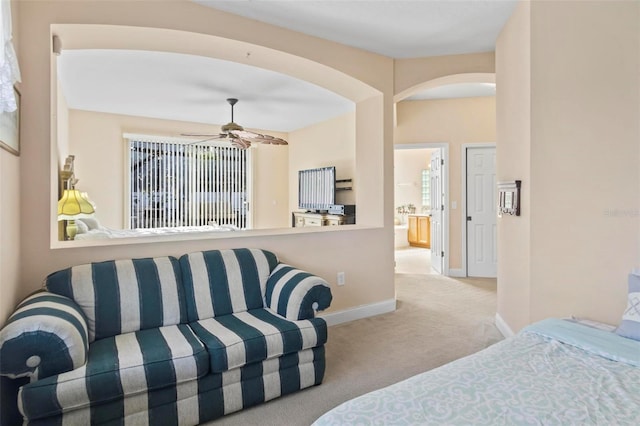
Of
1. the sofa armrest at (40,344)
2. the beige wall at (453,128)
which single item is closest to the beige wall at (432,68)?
the beige wall at (453,128)

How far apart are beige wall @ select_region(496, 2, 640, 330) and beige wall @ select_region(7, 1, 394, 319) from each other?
4.89 feet

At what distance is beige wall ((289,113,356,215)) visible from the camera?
21.2ft

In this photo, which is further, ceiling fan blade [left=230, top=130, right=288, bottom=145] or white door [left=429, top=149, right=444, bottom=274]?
white door [left=429, top=149, right=444, bottom=274]

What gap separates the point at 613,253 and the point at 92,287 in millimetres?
3384

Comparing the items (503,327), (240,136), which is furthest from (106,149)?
(503,327)

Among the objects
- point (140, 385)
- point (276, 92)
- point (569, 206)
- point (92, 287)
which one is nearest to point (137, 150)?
point (276, 92)

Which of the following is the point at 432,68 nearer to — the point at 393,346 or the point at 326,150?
the point at 393,346

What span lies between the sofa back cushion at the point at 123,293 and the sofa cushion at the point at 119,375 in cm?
13

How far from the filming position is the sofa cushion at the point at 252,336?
6.44 ft

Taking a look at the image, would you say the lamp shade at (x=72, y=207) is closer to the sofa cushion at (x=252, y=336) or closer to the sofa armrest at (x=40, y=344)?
the sofa armrest at (x=40, y=344)

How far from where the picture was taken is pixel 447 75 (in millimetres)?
3879

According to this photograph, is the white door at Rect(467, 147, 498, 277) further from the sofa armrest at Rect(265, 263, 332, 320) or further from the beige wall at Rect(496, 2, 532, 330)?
the sofa armrest at Rect(265, 263, 332, 320)

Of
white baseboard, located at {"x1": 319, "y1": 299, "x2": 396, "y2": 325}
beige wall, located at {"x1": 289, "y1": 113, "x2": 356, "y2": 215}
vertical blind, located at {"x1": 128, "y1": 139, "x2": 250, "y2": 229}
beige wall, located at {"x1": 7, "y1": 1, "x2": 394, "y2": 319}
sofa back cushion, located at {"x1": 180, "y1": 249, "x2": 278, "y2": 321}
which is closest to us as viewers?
beige wall, located at {"x1": 7, "y1": 1, "x2": 394, "y2": 319}

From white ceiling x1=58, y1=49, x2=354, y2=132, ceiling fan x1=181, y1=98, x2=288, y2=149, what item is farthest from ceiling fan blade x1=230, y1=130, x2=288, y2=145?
white ceiling x1=58, y1=49, x2=354, y2=132
